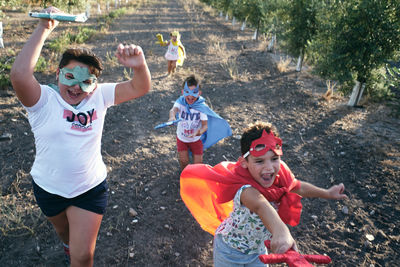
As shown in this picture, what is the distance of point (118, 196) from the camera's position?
13.4 ft

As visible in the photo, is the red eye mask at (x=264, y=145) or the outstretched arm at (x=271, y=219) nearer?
the outstretched arm at (x=271, y=219)

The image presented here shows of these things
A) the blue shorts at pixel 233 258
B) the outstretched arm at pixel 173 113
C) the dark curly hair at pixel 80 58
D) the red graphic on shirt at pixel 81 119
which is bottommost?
the blue shorts at pixel 233 258

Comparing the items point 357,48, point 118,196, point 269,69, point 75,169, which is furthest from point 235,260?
point 269,69

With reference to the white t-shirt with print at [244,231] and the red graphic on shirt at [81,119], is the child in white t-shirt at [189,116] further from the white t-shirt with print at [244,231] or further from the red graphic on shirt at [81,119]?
the white t-shirt with print at [244,231]

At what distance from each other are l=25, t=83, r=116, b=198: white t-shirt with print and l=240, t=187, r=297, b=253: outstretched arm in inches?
48.8

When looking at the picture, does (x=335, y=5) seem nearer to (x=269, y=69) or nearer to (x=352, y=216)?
(x=269, y=69)

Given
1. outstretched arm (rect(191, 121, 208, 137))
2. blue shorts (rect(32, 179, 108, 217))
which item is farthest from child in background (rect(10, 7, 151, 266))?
outstretched arm (rect(191, 121, 208, 137))

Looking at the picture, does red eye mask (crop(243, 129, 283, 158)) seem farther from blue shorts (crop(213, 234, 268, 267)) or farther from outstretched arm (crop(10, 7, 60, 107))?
outstretched arm (crop(10, 7, 60, 107))

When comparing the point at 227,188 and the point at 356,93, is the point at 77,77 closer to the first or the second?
the point at 227,188

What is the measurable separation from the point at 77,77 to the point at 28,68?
0.37 meters

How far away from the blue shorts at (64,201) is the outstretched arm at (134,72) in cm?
80

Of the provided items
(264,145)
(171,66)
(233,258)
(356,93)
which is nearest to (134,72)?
(264,145)

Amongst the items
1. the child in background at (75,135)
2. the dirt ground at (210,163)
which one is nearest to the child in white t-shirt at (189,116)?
the dirt ground at (210,163)

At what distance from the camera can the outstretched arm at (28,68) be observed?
6.05ft
